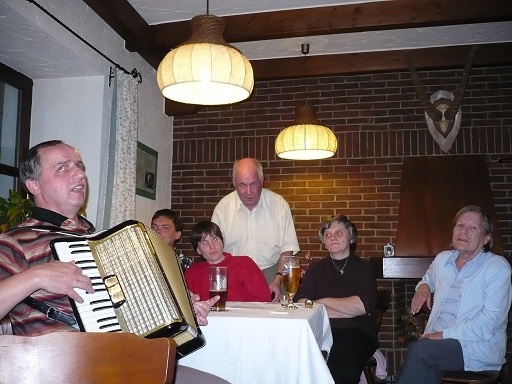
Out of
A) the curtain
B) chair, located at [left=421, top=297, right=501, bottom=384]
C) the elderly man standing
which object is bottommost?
chair, located at [left=421, top=297, right=501, bottom=384]

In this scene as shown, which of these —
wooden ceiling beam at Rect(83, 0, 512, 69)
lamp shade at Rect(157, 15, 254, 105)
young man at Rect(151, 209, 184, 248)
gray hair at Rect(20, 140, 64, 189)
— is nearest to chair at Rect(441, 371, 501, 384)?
lamp shade at Rect(157, 15, 254, 105)

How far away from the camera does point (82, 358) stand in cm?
111

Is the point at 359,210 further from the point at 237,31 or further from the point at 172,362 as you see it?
the point at 172,362

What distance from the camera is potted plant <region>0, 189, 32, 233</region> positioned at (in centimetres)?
308

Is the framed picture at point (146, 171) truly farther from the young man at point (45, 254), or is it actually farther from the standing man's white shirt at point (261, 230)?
the young man at point (45, 254)

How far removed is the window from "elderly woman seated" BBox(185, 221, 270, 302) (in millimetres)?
1674

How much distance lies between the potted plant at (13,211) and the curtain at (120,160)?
Result: 716mm

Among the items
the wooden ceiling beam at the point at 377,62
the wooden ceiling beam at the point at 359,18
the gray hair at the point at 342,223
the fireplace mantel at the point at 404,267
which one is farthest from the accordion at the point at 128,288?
the wooden ceiling beam at the point at 377,62

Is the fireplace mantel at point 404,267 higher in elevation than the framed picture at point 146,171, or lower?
lower

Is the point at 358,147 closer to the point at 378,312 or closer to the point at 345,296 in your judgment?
the point at 378,312

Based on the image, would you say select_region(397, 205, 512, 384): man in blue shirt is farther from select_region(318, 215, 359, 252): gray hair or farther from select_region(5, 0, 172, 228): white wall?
select_region(5, 0, 172, 228): white wall

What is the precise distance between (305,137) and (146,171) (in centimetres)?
151

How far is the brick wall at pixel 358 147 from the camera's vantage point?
4.91 metres

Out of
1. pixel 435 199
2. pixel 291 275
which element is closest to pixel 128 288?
pixel 291 275
